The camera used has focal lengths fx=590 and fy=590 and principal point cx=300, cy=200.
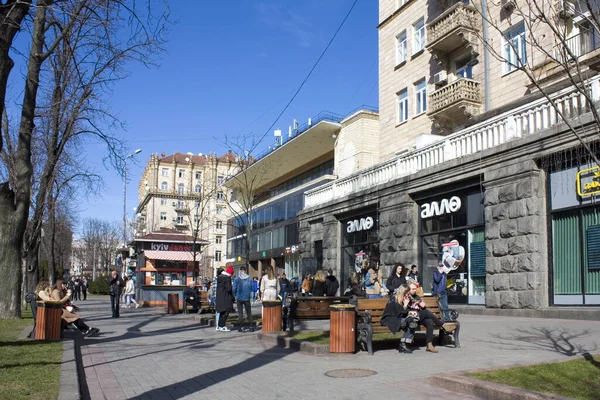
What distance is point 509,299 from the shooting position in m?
16.4

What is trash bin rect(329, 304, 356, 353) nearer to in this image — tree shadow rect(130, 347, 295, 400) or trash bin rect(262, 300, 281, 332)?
tree shadow rect(130, 347, 295, 400)

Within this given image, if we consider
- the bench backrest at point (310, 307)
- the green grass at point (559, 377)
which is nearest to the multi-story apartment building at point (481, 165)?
the green grass at point (559, 377)

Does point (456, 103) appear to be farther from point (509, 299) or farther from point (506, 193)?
point (509, 299)

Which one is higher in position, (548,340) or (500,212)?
(500,212)

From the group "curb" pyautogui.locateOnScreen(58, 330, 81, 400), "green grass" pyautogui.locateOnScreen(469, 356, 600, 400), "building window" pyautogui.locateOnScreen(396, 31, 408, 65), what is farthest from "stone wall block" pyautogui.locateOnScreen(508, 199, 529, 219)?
"building window" pyautogui.locateOnScreen(396, 31, 408, 65)

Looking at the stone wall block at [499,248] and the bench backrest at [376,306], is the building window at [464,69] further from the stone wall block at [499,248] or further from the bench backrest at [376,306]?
the bench backrest at [376,306]

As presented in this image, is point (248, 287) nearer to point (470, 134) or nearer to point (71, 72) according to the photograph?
point (470, 134)

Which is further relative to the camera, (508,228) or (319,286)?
(319,286)

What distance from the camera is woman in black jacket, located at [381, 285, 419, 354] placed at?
1005 centimetres

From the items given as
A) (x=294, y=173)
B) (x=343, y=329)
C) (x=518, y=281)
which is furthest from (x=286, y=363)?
(x=294, y=173)

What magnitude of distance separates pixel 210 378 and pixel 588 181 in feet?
36.3

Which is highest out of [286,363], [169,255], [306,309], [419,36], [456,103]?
[419,36]

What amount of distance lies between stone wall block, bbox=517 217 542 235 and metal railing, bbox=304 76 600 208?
Result: 7.80 feet

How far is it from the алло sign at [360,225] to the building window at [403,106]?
644 cm
